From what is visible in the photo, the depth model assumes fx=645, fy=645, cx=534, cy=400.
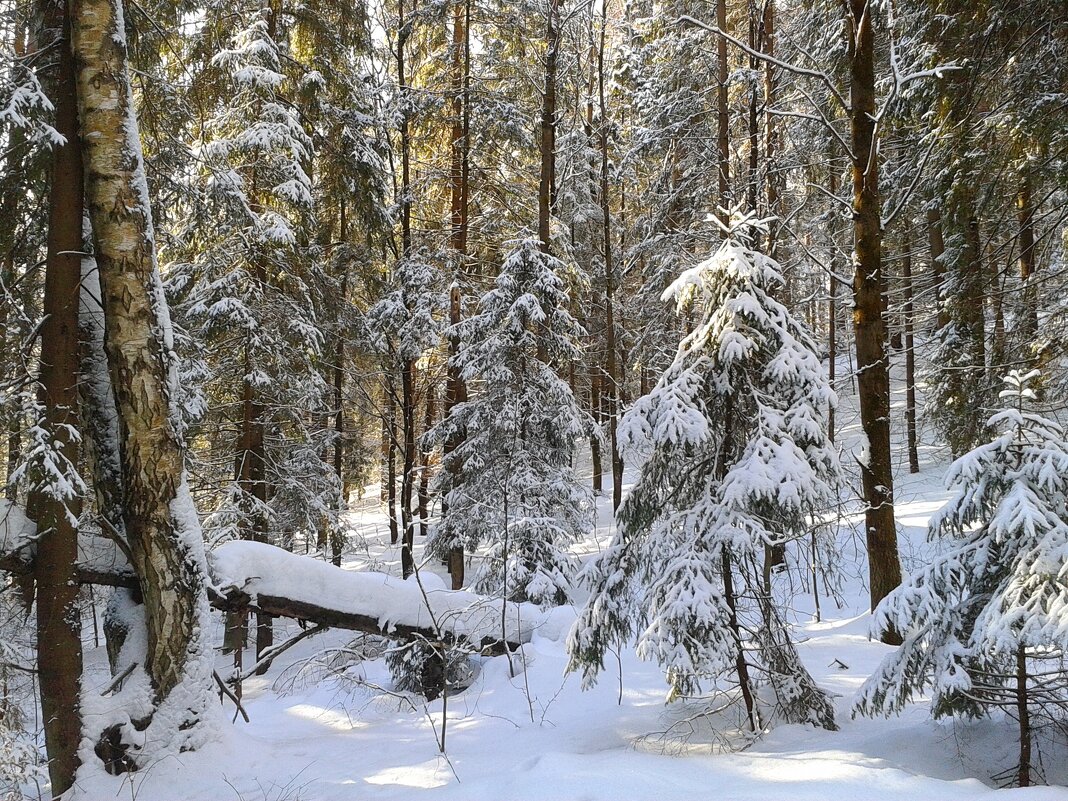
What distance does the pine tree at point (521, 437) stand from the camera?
388 inches

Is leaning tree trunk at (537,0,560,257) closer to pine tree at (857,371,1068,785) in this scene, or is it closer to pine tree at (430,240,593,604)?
pine tree at (430,240,593,604)

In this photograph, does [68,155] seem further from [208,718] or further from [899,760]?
[899,760]

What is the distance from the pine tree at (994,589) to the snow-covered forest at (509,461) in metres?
0.02

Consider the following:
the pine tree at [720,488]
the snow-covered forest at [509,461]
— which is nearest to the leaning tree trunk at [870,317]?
the snow-covered forest at [509,461]

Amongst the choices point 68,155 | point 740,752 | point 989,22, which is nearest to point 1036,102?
point 989,22

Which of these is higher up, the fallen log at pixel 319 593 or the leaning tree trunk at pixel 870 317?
the leaning tree trunk at pixel 870 317

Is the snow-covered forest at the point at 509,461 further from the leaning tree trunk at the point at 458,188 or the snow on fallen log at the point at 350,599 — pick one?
the leaning tree trunk at the point at 458,188

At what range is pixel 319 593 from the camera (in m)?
6.78

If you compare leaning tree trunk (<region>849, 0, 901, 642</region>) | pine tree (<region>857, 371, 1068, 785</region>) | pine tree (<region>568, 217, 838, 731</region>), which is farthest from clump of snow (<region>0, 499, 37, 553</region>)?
leaning tree trunk (<region>849, 0, 901, 642</region>)

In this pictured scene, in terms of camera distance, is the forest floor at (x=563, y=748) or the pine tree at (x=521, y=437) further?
the pine tree at (x=521, y=437)

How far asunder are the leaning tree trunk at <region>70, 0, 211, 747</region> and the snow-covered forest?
0.08 feet

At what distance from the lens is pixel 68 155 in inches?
210

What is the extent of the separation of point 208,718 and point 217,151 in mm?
7032

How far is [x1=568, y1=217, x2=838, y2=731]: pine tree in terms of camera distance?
430 centimetres
